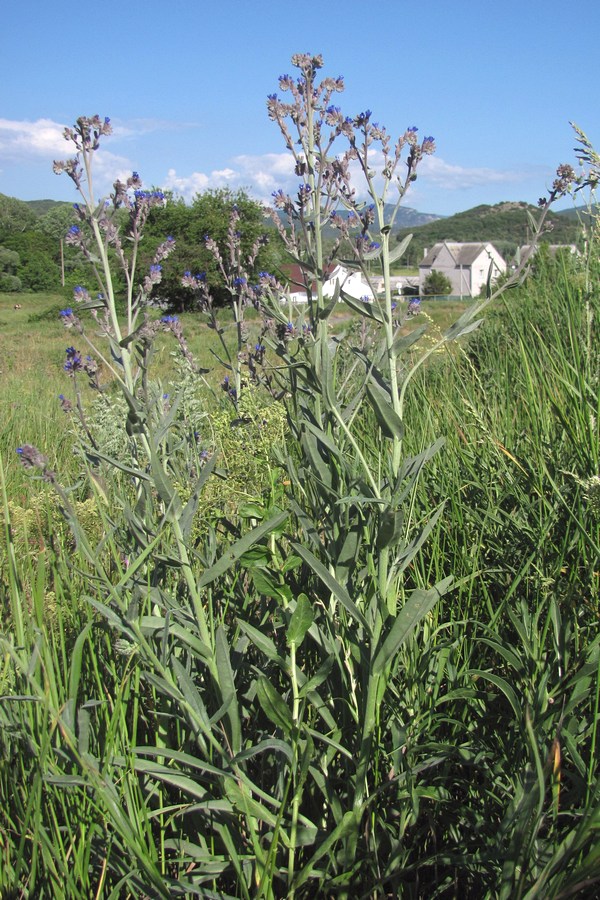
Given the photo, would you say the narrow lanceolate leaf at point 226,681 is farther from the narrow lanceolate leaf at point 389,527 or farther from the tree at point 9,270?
the tree at point 9,270

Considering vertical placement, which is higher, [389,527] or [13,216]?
[13,216]

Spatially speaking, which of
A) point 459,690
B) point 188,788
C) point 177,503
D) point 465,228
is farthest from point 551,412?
point 465,228

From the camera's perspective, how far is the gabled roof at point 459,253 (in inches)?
2613

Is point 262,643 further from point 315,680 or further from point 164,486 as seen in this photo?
point 164,486

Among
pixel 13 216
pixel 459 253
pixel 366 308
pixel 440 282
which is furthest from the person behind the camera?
pixel 13 216

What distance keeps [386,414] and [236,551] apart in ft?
1.17

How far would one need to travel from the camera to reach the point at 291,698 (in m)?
1.37

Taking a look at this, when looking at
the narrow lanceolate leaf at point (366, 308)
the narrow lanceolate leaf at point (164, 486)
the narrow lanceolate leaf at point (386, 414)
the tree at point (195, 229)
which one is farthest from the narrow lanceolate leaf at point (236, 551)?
the tree at point (195, 229)

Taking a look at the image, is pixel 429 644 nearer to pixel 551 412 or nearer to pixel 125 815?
pixel 125 815

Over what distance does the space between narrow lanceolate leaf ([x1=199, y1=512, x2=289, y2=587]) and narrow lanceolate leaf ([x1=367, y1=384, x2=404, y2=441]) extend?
241 millimetres

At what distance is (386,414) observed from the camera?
4.09 feet

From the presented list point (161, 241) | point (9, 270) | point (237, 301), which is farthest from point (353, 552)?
point (9, 270)

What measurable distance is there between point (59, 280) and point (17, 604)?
175 ft

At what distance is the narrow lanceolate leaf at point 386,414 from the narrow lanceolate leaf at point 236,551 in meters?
0.24
